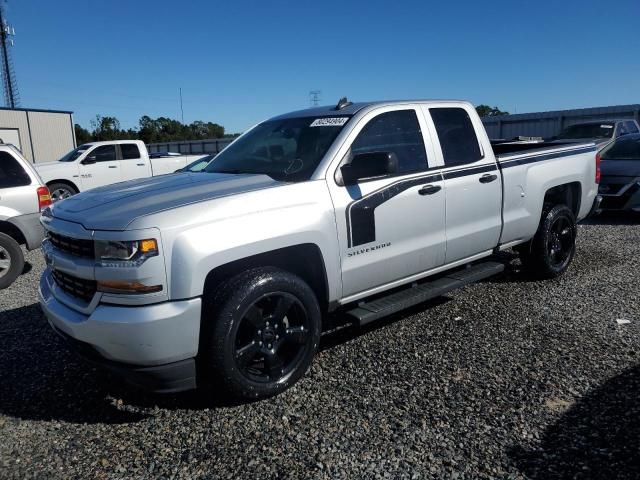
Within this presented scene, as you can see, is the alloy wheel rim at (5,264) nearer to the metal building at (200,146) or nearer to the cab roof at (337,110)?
the cab roof at (337,110)

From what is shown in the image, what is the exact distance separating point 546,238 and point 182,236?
Result: 13.6ft

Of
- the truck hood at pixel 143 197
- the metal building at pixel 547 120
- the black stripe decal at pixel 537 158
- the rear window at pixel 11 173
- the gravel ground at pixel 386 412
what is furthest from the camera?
the metal building at pixel 547 120

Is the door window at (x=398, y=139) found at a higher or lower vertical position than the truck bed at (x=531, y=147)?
higher

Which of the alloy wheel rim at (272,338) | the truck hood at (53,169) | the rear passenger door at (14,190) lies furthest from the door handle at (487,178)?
the truck hood at (53,169)

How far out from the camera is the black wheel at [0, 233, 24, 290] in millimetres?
6480

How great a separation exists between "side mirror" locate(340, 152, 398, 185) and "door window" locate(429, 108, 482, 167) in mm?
1041

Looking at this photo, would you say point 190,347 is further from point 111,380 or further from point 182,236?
point 111,380

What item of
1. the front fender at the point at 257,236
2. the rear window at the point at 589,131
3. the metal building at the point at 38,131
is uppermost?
Result: the metal building at the point at 38,131

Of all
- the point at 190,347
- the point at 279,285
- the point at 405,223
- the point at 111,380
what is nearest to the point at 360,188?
the point at 405,223

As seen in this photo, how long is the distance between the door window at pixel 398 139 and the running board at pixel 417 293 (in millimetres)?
968

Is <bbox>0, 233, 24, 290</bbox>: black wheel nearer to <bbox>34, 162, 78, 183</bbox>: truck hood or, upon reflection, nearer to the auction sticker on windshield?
the auction sticker on windshield

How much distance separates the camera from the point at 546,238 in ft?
18.5

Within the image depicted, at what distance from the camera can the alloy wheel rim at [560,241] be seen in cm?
582

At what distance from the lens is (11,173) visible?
6852 millimetres
